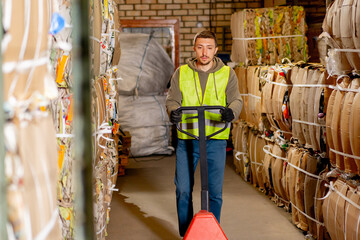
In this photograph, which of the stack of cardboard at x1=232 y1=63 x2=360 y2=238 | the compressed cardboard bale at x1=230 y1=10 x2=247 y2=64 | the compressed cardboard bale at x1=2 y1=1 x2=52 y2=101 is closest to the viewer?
the compressed cardboard bale at x1=2 y1=1 x2=52 y2=101

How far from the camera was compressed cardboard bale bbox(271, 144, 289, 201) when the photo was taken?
4.55 m

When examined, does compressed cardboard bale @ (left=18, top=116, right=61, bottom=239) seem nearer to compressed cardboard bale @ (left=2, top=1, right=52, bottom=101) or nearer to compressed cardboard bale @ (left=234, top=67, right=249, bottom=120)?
compressed cardboard bale @ (left=2, top=1, right=52, bottom=101)

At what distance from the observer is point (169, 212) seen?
4.76 meters

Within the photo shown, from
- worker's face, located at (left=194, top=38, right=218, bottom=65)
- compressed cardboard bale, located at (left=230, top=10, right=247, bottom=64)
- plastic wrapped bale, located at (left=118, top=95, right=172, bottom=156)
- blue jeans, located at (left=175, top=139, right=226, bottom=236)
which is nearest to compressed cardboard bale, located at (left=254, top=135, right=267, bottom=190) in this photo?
compressed cardboard bale, located at (left=230, top=10, right=247, bottom=64)

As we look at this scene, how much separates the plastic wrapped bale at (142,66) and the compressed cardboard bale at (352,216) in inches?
199

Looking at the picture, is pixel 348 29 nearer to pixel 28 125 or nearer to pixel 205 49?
pixel 205 49

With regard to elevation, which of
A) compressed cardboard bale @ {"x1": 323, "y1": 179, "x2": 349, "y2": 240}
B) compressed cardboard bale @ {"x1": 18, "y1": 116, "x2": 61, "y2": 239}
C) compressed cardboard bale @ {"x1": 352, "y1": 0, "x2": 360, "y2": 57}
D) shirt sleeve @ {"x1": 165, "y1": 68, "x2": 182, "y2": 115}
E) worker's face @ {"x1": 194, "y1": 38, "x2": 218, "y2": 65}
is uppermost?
compressed cardboard bale @ {"x1": 352, "y1": 0, "x2": 360, "y2": 57}

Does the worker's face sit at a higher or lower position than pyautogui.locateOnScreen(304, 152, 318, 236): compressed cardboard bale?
higher

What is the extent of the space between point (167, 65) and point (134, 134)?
1.27m

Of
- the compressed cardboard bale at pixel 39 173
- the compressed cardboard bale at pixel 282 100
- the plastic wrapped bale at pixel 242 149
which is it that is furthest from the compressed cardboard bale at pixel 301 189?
the compressed cardboard bale at pixel 39 173

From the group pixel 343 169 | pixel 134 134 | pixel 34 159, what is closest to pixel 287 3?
pixel 134 134

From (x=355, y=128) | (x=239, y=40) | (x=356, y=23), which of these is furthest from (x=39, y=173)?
(x=239, y=40)

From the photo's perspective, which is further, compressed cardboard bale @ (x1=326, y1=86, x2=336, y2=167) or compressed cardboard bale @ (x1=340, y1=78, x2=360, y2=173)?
compressed cardboard bale @ (x1=326, y1=86, x2=336, y2=167)

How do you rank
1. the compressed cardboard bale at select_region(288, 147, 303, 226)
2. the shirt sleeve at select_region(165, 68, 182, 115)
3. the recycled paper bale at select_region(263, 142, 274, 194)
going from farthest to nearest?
the recycled paper bale at select_region(263, 142, 274, 194), the compressed cardboard bale at select_region(288, 147, 303, 226), the shirt sleeve at select_region(165, 68, 182, 115)
